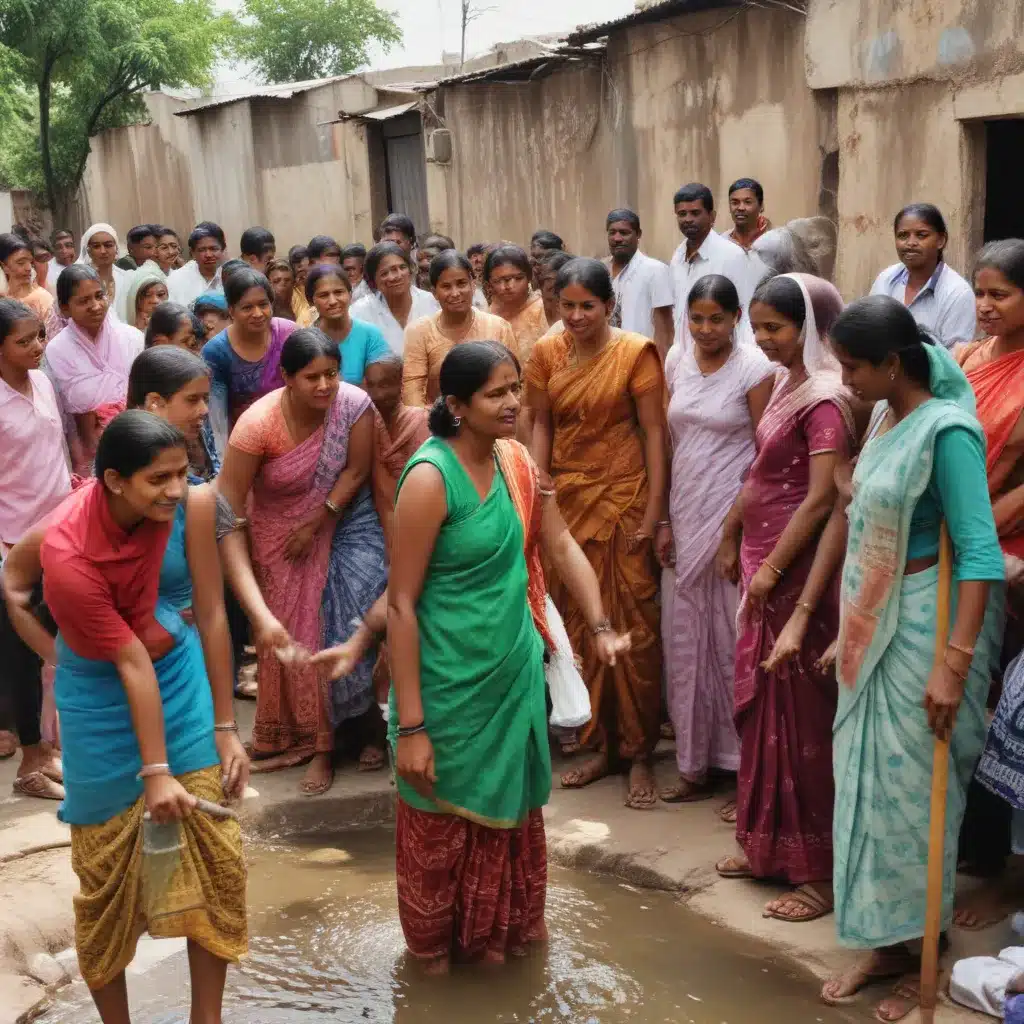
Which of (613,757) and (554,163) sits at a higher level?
(554,163)

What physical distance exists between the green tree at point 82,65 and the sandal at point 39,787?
21.7 metres

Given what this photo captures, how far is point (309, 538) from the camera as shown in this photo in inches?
215

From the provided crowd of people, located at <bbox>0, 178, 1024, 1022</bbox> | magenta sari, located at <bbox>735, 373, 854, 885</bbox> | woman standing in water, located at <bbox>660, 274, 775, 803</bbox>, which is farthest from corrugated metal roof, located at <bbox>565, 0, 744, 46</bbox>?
magenta sari, located at <bbox>735, 373, 854, 885</bbox>

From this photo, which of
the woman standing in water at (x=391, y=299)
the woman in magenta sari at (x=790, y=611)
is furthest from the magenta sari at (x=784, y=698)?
the woman standing in water at (x=391, y=299)

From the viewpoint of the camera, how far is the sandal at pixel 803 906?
4227 mm

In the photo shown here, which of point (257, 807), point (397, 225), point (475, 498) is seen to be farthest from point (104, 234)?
point (475, 498)

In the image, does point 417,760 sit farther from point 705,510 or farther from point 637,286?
point 637,286

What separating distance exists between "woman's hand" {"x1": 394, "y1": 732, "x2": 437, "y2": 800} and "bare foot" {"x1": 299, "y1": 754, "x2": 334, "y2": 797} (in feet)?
5.87

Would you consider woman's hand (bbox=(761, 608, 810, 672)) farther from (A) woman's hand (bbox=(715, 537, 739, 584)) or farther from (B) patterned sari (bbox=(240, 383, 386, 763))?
(B) patterned sari (bbox=(240, 383, 386, 763))

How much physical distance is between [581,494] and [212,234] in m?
4.87

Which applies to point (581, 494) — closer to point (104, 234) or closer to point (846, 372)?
point (846, 372)

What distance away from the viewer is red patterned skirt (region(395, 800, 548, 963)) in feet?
12.7

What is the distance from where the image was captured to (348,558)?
18.3ft

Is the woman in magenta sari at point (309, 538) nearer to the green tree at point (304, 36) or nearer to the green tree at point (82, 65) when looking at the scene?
the green tree at point (82, 65)
